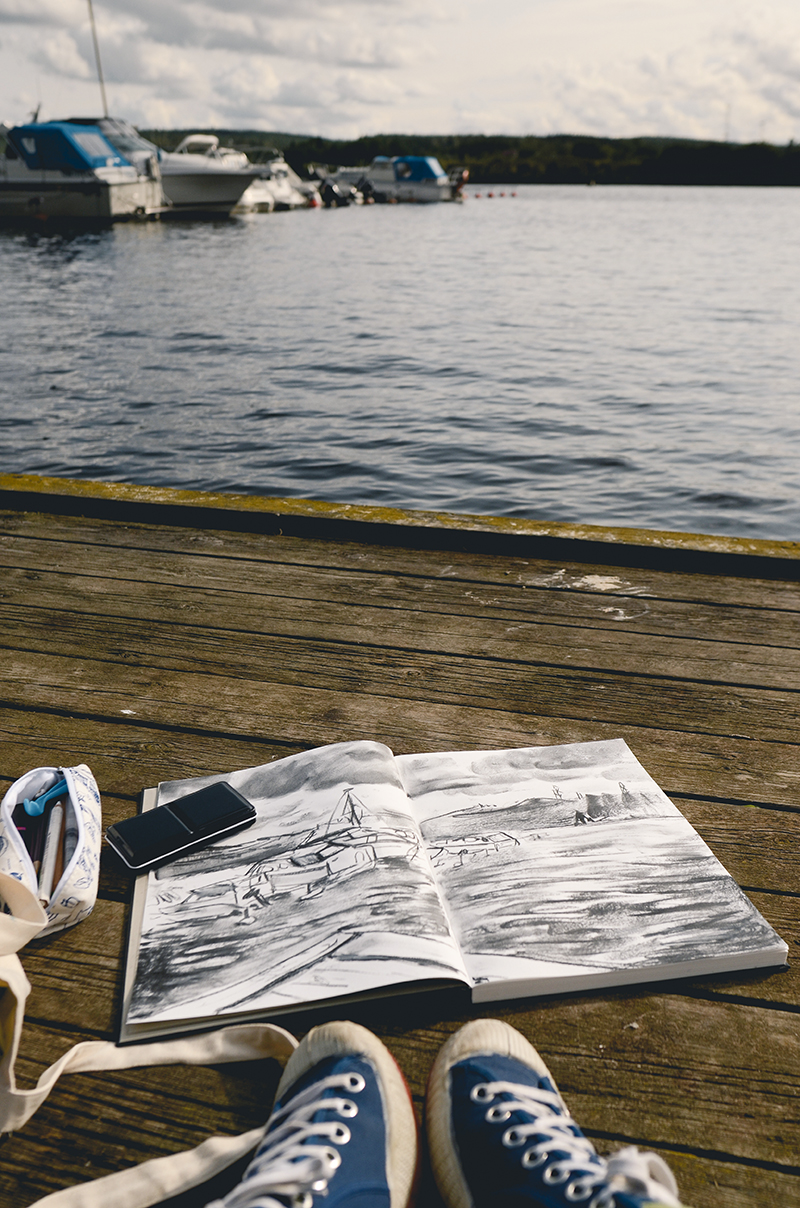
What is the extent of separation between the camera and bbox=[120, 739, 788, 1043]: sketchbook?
109 cm

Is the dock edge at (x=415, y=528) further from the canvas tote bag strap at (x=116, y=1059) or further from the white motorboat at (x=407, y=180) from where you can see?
the white motorboat at (x=407, y=180)

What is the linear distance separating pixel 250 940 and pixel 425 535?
1715 millimetres

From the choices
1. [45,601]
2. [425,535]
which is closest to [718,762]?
[425,535]

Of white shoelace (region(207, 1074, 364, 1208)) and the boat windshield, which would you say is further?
the boat windshield

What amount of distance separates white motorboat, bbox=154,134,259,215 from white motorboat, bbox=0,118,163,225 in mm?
2548

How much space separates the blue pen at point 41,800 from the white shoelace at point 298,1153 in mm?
665

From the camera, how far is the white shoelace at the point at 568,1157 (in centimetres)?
82

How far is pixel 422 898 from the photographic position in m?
1.17

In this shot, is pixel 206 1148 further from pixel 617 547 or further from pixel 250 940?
pixel 617 547

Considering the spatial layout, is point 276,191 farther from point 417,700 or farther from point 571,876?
point 571,876

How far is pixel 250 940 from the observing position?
Answer: 115 cm

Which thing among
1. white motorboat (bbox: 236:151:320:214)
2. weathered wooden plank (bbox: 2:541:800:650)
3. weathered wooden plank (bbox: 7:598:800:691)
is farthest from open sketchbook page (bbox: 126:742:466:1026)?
white motorboat (bbox: 236:151:320:214)

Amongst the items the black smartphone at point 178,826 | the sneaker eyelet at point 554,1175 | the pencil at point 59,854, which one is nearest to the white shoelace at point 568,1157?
the sneaker eyelet at point 554,1175

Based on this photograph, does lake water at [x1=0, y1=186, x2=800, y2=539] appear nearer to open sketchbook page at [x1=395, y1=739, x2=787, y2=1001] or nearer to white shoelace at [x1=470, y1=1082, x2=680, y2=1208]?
open sketchbook page at [x1=395, y1=739, x2=787, y2=1001]
